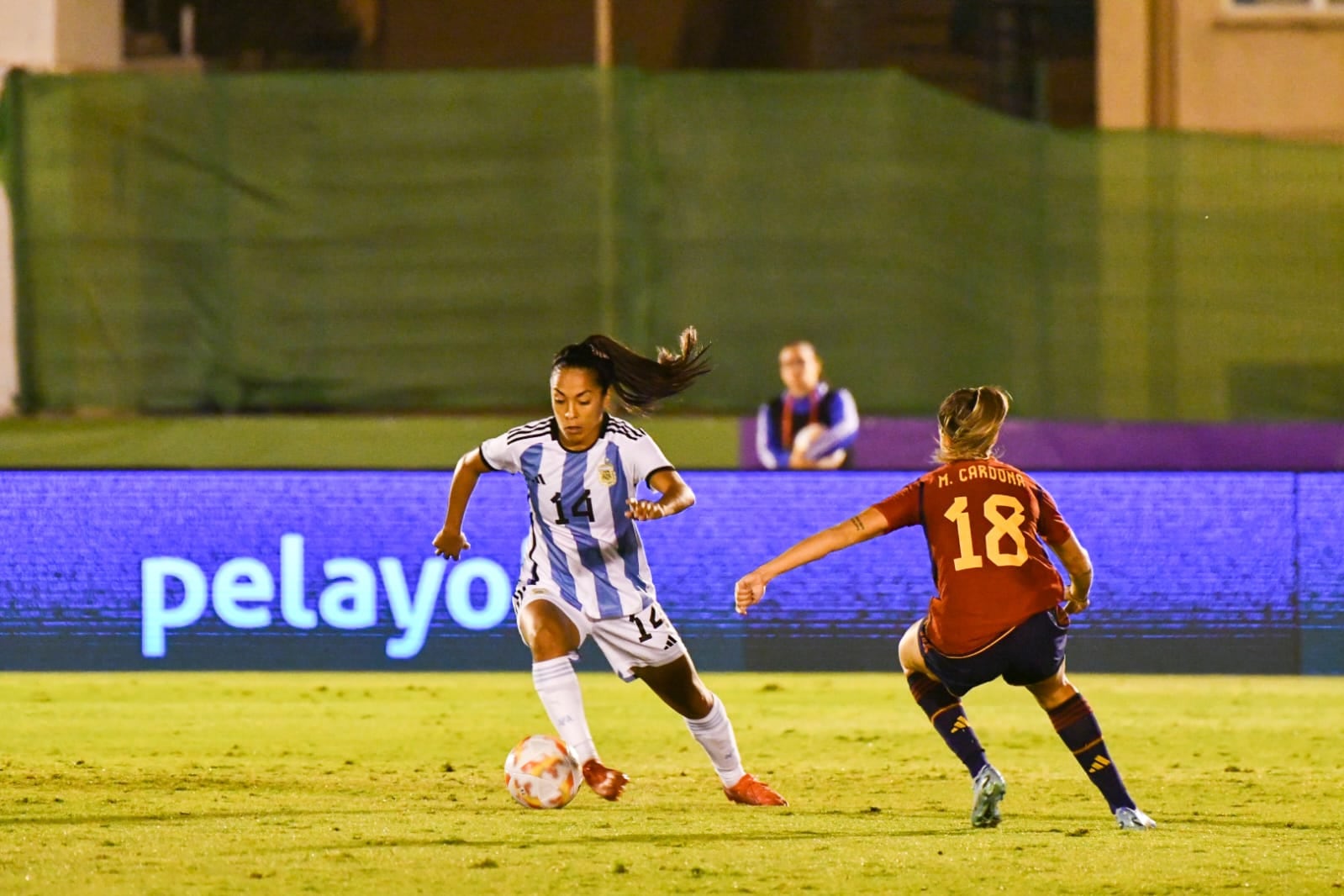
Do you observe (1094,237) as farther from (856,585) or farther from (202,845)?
(202,845)

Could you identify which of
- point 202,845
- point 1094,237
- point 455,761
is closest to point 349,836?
point 202,845

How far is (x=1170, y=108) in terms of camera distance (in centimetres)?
1672

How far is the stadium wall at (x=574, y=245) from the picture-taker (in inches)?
464

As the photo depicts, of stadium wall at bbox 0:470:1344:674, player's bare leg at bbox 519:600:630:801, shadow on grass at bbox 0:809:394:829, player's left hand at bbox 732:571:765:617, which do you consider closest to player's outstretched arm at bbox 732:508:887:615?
player's left hand at bbox 732:571:765:617

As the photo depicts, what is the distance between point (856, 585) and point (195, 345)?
14.0ft

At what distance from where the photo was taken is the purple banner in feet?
39.5

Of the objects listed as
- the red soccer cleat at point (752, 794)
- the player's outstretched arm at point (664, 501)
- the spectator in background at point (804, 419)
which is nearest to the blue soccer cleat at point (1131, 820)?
the red soccer cleat at point (752, 794)

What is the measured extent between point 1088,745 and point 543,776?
1.58m

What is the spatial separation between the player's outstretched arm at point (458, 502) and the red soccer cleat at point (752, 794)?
1096mm

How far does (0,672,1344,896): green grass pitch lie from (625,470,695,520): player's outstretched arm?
88 centimetres

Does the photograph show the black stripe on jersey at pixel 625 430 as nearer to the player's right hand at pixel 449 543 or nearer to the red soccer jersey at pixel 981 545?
the player's right hand at pixel 449 543

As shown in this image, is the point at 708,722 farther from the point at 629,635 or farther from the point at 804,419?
the point at 804,419

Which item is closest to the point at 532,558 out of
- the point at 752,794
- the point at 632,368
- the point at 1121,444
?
the point at 632,368

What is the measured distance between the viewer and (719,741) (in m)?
6.46
